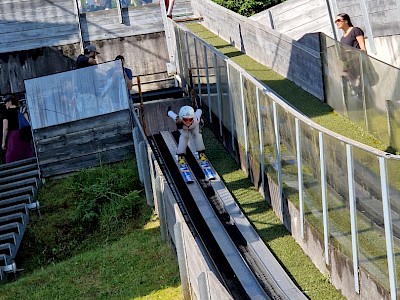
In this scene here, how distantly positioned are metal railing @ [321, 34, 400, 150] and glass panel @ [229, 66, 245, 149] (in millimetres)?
2145

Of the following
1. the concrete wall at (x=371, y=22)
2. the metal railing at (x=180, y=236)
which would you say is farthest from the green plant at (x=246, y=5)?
the metal railing at (x=180, y=236)

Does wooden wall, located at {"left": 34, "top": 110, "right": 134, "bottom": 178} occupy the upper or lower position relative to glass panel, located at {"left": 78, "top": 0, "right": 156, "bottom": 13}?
lower

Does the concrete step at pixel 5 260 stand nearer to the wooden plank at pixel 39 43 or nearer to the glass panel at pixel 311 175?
the glass panel at pixel 311 175

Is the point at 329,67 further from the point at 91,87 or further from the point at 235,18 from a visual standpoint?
the point at 235,18

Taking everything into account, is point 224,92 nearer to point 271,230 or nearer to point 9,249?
point 271,230

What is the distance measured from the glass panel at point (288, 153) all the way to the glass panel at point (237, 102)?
3.12 meters

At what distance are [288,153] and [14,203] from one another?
6.80 meters

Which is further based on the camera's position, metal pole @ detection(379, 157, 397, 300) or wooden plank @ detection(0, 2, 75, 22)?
wooden plank @ detection(0, 2, 75, 22)

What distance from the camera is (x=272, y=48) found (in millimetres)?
22969

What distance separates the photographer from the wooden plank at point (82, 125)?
1828cm

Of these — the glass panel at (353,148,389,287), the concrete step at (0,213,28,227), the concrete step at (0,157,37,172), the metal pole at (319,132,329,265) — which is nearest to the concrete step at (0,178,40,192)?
the concrete step at (0,157,37,172)

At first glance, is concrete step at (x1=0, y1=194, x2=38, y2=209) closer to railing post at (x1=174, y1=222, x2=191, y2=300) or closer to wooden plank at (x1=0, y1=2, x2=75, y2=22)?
railing post at (x1=174, y1=222, x2=191, y2=300)

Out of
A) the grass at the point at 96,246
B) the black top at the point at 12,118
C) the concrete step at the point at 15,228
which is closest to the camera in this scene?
the grass at the point at 96,246

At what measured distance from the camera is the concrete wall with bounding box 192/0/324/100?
65.3ft
